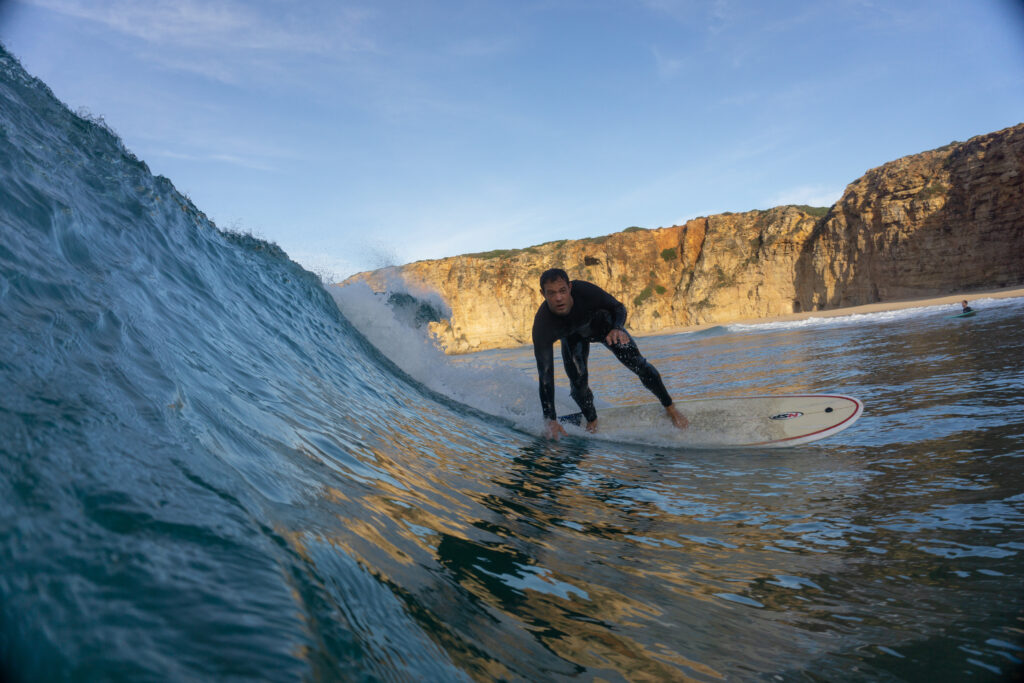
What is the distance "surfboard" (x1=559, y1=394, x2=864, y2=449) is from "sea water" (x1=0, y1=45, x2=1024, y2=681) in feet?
0.85

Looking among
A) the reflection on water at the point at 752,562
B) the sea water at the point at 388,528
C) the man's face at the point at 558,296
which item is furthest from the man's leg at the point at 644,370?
the reflection on water at the point at 752,562

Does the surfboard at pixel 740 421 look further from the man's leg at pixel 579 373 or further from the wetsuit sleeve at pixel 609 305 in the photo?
the wetsuit sleeve at pixel 609 305

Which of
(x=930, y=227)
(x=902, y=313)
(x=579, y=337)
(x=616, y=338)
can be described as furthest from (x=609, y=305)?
(x=930, y=227)

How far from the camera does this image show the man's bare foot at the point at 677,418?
4949mm

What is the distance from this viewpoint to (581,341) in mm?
5680

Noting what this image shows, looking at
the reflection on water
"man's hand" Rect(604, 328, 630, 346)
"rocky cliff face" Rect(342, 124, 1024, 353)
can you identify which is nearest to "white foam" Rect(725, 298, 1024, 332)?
"rocky cliff face" Rect(342, 124, 1024, 353)

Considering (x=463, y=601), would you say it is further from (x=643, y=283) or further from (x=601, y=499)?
(x=643, y=283)

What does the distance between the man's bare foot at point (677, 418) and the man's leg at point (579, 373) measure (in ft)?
2.40

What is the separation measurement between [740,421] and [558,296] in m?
1.94

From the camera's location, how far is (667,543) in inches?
86.1

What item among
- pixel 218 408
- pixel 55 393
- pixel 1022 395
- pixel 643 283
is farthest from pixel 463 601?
pixel 643 283

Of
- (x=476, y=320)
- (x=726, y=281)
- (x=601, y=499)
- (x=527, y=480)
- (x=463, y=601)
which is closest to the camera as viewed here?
(x=463, y=601)

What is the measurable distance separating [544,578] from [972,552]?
141cm

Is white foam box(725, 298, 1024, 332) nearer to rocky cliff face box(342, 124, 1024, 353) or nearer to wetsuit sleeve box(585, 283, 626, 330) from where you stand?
rocky cliff face box(342, 124, 1024, 353)
